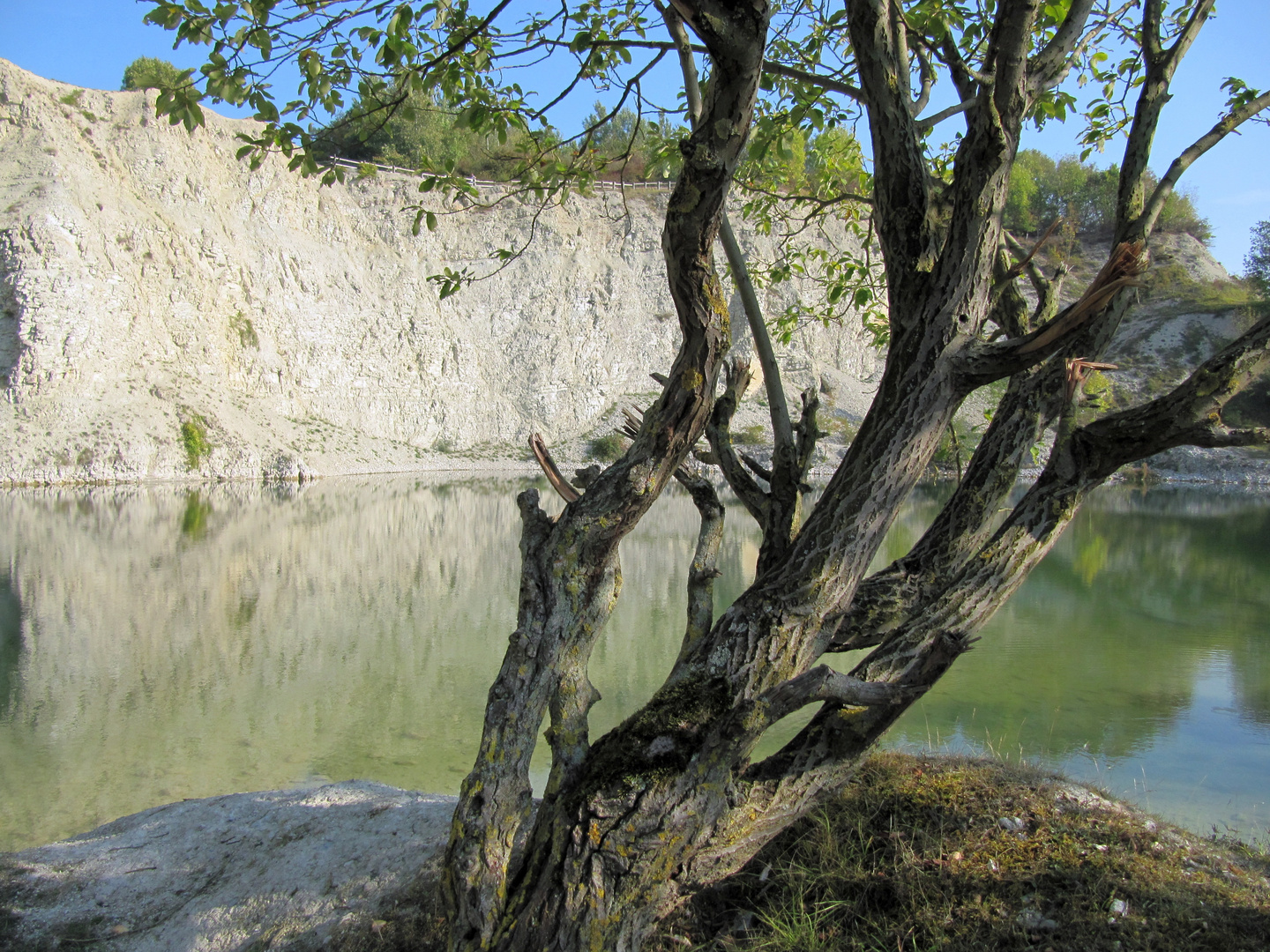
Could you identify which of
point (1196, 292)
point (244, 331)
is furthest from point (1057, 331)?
point (1196, 292)

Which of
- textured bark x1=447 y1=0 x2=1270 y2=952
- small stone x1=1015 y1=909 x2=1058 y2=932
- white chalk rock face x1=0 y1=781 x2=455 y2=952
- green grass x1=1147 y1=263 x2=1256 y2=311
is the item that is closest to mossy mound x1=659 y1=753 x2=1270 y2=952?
small stone x1=1015 y1=909 x2=1058 y2=932

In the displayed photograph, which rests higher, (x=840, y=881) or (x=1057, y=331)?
(x=1057, y=331)

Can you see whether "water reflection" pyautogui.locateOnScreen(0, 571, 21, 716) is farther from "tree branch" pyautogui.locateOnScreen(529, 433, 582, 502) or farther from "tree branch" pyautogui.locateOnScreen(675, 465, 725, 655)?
"tree branch" pyautogui.locateOnScreen(675, 465, 725, 655)

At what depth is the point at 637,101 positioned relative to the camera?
12.8 feet

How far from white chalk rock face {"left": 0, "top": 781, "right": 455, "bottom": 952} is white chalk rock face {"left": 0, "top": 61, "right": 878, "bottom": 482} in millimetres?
17557

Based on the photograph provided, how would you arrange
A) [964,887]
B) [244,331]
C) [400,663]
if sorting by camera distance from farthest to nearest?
1. [244,331]
2. [400,663]
3. [964,887]

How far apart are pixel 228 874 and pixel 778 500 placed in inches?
118

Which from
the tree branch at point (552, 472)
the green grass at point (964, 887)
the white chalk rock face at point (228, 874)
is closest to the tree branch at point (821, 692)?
the green grass at point (964, 887)

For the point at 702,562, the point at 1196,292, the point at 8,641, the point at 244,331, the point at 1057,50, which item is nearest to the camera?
the point at 1057,50

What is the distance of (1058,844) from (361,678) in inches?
265

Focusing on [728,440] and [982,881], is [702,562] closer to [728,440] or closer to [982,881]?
[728,440]

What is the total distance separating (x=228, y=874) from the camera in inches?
145

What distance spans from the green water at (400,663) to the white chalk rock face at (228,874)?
1441mm

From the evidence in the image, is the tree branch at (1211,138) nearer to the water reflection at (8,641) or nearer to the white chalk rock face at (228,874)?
the white chalk rock face at (228,874)
